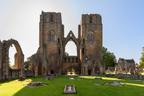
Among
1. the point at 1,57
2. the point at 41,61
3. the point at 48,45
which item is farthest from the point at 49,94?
the point at 48,45

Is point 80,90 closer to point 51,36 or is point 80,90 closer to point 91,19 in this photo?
point 51,36

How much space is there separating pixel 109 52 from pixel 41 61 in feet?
175

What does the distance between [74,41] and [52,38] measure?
6112 millimetres

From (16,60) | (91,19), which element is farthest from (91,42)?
(16,60)

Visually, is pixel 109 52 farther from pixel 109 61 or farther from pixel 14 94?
pixel 14 94

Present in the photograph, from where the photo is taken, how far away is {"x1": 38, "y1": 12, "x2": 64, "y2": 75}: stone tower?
291ft

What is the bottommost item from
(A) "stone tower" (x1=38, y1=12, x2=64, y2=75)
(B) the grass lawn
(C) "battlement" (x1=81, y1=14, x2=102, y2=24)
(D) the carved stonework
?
(B) the grass lawn

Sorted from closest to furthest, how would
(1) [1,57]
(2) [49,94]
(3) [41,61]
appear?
(2) [49,94] → (1) [1,57] → (3) [41,61]

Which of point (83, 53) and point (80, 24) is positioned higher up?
point (80, 24)

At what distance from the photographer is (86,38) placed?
91250 mm

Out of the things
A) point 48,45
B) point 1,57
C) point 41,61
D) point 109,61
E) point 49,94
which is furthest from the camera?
point 109,61

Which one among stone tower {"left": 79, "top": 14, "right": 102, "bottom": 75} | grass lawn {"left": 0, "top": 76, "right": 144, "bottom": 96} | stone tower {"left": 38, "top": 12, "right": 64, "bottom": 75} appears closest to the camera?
grass lawn {"left": 0, "top": 76, "right": 144, "bottom": 96}

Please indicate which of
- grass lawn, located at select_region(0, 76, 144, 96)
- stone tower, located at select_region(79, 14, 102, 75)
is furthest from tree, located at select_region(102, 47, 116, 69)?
grass lawn, located at select_region(0, 76, 144, 96)

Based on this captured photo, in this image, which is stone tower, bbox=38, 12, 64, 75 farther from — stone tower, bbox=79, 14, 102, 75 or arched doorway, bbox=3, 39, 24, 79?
arched doorway, bbox=3, 39, 24, 79
